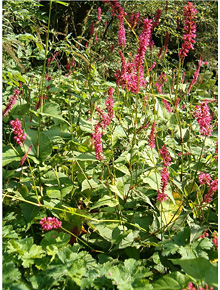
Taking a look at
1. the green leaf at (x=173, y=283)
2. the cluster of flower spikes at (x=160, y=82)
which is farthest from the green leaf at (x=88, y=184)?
the cluster of flower spikes at (x=160, y=82)

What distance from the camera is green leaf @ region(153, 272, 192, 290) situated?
36.4 inches

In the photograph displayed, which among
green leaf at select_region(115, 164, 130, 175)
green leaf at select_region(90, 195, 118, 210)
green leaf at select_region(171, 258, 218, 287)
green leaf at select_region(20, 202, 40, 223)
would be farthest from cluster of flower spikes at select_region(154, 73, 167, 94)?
green leaf at select_region(171, 258, 218, 287)

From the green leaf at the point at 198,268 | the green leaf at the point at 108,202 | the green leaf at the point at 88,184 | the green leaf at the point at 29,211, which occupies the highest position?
the green leaf at the point at 198,268

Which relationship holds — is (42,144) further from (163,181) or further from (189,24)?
(189,24)

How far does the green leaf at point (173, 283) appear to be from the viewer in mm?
923

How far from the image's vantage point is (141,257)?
1.37 m

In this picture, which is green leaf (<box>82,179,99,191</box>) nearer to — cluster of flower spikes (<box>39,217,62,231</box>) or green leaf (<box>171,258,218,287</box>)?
cluster of flower spikes (<box>39,217,62,231</box>)

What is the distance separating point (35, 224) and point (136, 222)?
0.50 metres

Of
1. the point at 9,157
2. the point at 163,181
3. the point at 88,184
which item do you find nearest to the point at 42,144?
the point at 9,157

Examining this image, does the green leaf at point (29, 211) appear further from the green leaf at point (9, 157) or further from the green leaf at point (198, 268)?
the green leaf at point (198, 268)

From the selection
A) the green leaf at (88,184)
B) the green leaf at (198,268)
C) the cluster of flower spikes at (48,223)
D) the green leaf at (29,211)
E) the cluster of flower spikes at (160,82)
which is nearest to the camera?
the green leaf at (198,268)

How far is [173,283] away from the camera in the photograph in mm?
934

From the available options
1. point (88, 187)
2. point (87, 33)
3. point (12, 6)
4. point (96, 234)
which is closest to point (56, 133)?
point (88, 187)

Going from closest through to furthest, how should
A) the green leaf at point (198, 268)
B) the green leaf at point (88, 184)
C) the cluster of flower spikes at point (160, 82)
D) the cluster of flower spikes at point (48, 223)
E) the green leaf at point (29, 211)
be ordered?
1. the green leaf at point (198, 268)
2. the cluster of flower spikes at point (48, 223)
3. the green leaf at point (29, 211)
4. the green leaf at point (88, 184)
5. the cluster of flower spikes at point (160, 82)
